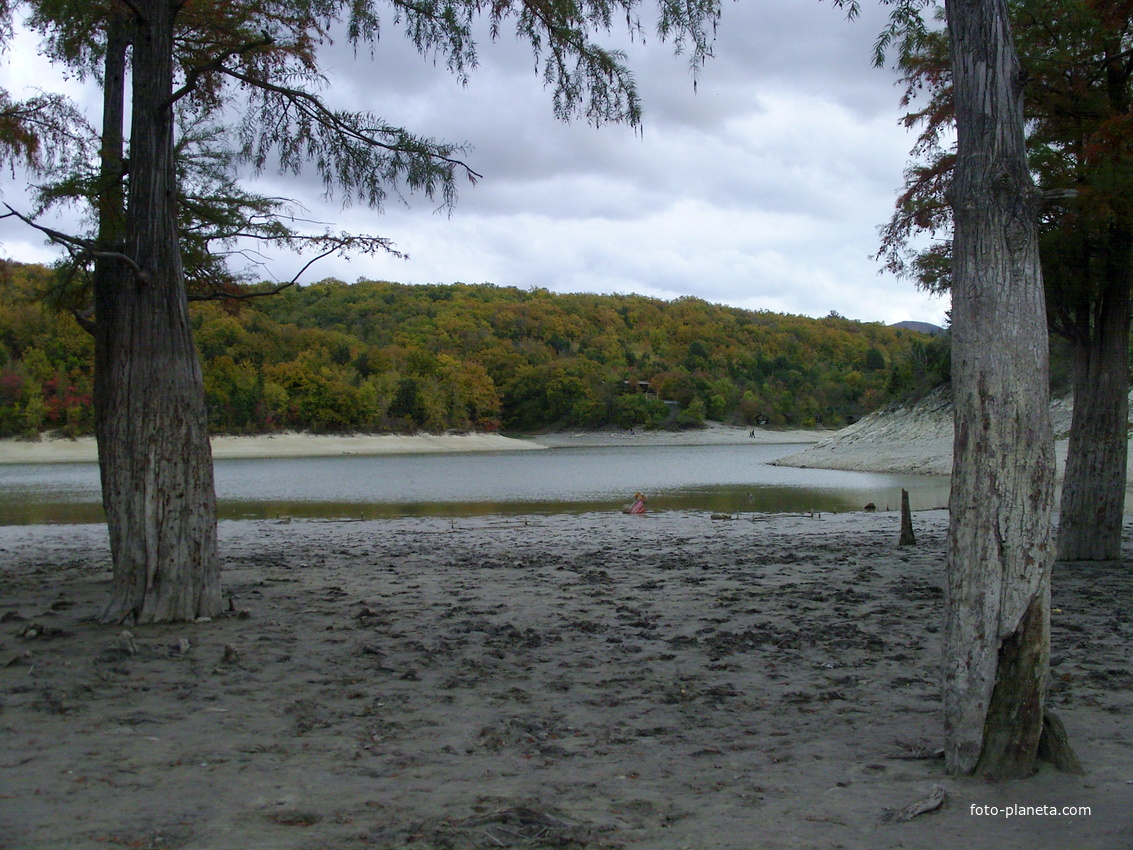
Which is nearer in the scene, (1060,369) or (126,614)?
(126,614)

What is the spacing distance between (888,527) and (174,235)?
42.2 feet

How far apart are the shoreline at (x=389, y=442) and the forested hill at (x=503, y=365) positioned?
135 cm

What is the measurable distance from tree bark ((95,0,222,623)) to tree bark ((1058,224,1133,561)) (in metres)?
9.26

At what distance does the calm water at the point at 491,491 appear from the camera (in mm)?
22969

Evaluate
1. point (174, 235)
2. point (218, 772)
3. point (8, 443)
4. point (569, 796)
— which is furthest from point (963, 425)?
point (8, 443)

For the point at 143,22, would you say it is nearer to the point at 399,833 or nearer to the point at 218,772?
the point at 218,772

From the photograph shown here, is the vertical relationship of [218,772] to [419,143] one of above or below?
A: below

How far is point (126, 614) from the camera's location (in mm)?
6863

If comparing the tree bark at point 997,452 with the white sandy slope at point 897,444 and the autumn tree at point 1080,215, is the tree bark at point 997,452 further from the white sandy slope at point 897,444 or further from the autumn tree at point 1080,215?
the white sandy slope at point 897,444

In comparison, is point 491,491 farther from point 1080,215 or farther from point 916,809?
point 916,809

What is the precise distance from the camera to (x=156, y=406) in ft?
22.3

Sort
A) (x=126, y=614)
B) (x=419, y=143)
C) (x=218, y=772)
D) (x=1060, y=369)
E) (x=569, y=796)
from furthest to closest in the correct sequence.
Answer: (x=1060, y=369) → (x=419, y=143) → (x=126, y=614) → (x=218, y=772) → (x=569, y=796)

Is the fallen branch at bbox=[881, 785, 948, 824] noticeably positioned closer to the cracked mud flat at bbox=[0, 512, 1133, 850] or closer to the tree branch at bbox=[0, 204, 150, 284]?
the cracked mud flat at bbox=[0, 512, 1133, 850]

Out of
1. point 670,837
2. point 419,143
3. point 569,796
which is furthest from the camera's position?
point 419,143
